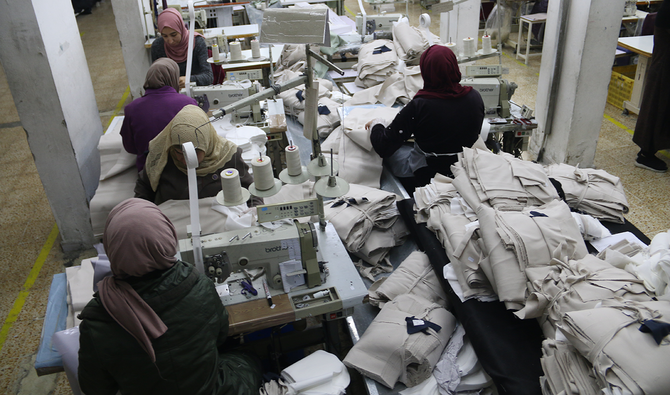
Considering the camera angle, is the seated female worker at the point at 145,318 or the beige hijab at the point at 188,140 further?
the beige hijab at the point at 188,140

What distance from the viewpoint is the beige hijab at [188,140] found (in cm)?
250

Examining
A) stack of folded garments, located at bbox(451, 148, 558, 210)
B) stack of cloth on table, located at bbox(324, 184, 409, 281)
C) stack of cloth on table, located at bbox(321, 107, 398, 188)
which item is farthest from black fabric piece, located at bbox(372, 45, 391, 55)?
stack of folded garments, located at bbox(451, 148, 558, 210)

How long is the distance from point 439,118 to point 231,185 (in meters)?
1.65

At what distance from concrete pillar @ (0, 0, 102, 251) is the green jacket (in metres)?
2.30

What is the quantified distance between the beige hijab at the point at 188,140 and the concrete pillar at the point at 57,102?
1.27 metres

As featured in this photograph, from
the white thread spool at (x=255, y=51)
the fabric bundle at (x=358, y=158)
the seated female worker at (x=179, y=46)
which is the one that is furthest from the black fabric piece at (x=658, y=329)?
the white thread spool at (x=255, y=51)

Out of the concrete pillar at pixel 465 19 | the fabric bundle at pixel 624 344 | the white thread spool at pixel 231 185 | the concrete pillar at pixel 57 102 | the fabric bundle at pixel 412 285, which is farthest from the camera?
the concrete pillar at pixel 465 19

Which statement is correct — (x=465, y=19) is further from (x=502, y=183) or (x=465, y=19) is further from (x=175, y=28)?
(x=502, y=183)

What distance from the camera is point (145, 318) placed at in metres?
1.60

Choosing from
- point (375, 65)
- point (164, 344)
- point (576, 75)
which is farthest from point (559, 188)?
point (375, 65)

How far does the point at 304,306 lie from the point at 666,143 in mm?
4126

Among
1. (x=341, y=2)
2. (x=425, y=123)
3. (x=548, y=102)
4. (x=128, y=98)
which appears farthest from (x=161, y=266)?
(x=341, y=2)

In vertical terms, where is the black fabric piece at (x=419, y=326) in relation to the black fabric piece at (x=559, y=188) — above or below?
below

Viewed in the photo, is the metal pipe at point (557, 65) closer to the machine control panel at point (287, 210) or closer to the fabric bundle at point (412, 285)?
the fabric bundle at point (412, 285)
